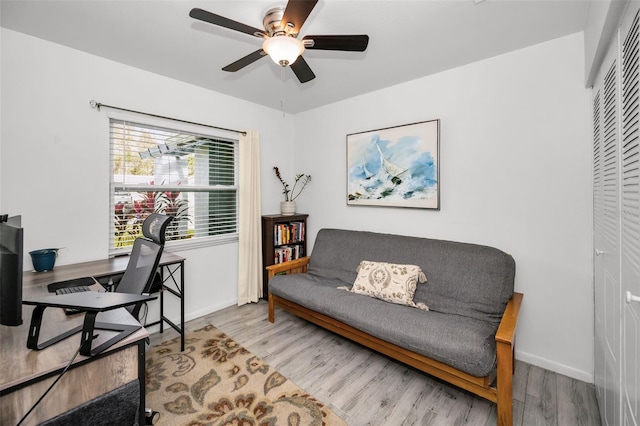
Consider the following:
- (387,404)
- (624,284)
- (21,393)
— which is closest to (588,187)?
(624,284)

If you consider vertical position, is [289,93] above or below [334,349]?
above

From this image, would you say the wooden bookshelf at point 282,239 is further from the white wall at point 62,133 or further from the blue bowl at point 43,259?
the blue bowl at point 43,259

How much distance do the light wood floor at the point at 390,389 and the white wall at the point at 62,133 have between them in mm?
1264

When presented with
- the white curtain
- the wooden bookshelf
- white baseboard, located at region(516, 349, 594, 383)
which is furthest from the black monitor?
white baseboard, located at region(516, 349, 594, 383)

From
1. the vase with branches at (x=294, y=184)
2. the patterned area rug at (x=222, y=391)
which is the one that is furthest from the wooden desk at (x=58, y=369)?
the vase with branches at (x=294, y=184)

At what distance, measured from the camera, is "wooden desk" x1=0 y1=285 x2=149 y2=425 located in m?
0.89

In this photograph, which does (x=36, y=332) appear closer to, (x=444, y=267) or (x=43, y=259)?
(x=43, y=259)

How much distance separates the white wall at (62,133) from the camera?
1.97m

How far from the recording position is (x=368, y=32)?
6.47ft

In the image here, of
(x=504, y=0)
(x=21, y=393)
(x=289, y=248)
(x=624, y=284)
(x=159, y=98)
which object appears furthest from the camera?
(x=289, y=248)

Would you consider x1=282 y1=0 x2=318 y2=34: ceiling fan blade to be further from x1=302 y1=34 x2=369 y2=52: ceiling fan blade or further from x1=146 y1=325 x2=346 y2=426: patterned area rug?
x1=146 y1=325 x2=346 y2=426: patterned area rug

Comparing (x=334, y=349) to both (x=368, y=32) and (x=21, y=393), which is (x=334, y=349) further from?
(x=368, y=32)

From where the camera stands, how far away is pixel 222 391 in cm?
188

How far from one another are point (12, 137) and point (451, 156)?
350cm
